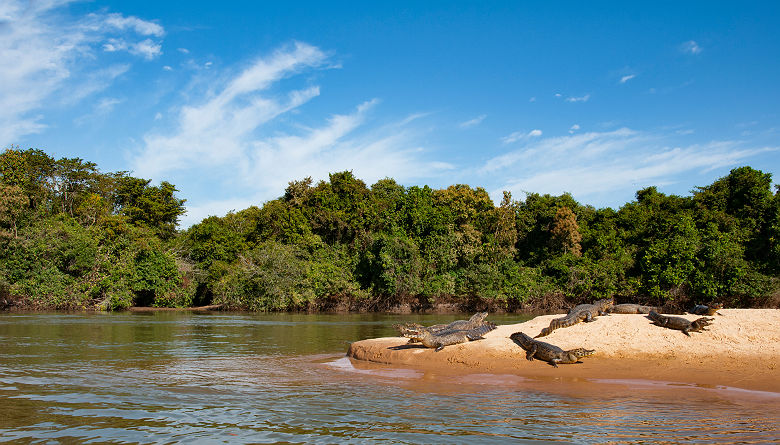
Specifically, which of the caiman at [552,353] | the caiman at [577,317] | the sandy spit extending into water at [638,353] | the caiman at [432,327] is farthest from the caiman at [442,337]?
the caiman at [552,353]

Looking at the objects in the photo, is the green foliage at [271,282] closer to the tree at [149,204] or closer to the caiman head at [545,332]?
the tree at [149,204]

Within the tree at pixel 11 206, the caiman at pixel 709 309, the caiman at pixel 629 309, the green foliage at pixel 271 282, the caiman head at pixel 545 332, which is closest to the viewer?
the caiman at pixel 709 309

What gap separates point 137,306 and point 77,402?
41.7 m

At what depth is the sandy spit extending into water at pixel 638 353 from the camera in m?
10.7

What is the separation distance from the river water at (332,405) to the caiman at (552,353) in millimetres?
1072

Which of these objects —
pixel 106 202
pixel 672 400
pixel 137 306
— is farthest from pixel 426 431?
pixel 106 202

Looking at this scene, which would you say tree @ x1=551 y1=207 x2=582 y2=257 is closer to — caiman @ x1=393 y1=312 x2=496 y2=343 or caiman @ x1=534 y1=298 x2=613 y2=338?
caiman @ x1=393 y1=312 x2=496 y2=343

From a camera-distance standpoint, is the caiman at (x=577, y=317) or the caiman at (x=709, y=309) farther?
the caiman at (x=577, y=317)

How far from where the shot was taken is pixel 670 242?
37.4 meters

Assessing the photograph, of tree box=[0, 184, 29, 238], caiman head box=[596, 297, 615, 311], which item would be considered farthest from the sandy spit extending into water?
tree box=[0, 184, 29, 238]

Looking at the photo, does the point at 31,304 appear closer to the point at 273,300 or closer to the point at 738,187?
the point at 273,300

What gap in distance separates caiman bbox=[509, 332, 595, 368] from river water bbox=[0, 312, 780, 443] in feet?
3.52

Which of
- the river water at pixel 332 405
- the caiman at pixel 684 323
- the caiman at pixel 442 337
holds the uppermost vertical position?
the caiman at pixel 684 323

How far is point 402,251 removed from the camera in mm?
41688
